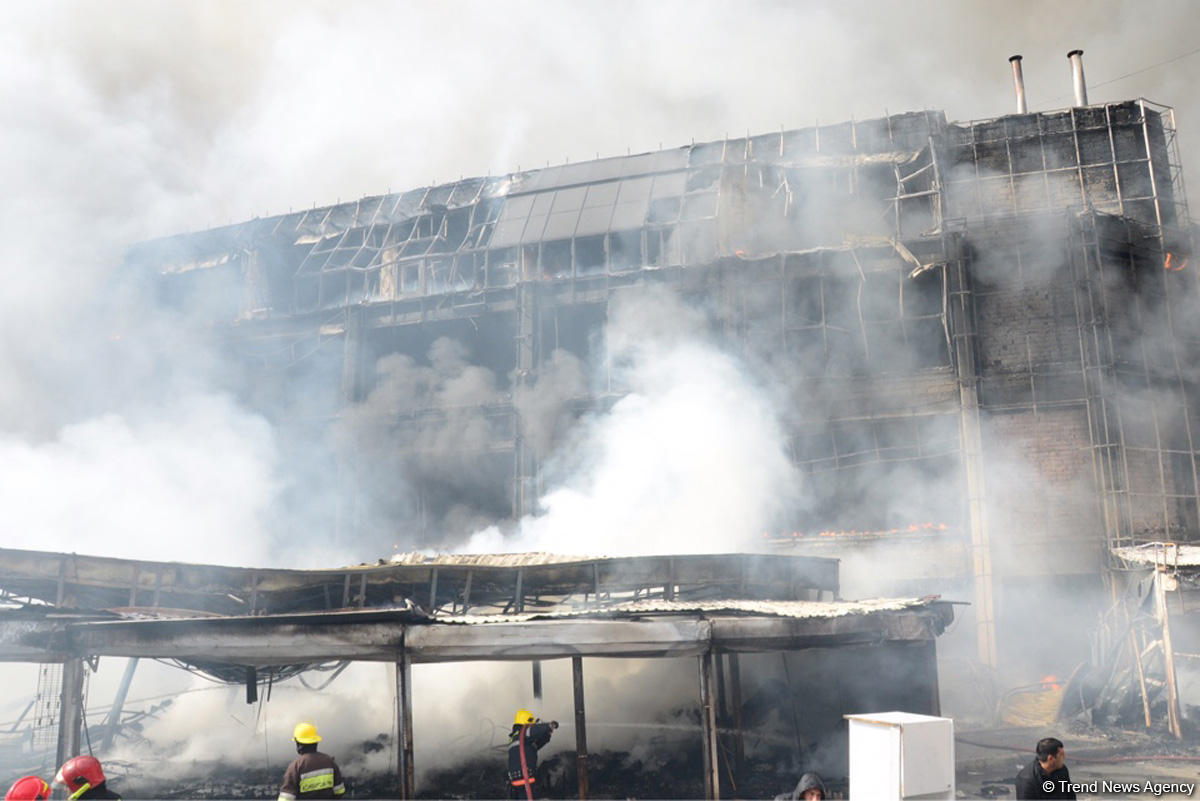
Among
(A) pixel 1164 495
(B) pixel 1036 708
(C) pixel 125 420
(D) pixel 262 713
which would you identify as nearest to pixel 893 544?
(B) pixel 1036 708

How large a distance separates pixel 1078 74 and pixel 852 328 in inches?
409

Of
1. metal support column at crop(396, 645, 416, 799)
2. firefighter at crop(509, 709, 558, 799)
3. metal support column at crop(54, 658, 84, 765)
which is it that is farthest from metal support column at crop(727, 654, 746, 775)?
metal support column at crop(54, 658, 84, 765)

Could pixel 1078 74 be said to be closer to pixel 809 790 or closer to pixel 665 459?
pixel 665 459

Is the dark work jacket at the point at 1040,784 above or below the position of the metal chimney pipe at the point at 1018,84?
below

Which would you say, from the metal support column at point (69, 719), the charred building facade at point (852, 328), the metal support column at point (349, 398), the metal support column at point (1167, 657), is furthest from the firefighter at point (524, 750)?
the metal support column at point (349, 398)

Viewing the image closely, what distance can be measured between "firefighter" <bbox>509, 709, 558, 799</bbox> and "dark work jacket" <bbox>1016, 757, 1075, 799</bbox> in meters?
4.66

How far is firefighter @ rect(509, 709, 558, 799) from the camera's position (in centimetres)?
891

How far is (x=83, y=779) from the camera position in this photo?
4.85 m

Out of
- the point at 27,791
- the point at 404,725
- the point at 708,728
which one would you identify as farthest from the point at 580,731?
the point at 27,791

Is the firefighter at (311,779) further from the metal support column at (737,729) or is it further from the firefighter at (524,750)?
the metal support column at (737,729)

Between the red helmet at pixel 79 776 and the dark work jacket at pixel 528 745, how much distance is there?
466 cm

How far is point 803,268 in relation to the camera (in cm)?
2214

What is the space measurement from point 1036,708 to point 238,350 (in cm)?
2278

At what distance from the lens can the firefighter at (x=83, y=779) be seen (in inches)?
190
